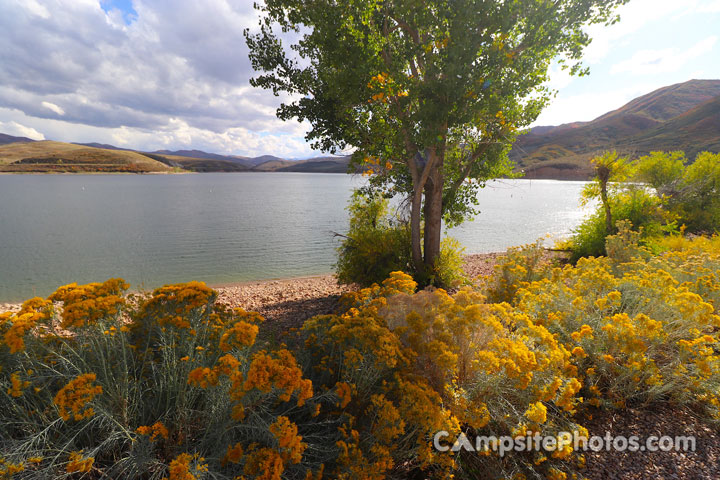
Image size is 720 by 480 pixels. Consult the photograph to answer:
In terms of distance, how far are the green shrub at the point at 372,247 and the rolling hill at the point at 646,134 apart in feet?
165

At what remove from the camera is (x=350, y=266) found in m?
8.70

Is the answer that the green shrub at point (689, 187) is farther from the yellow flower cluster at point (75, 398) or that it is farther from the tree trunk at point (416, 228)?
the yellow flower cluster at point (75, 398)

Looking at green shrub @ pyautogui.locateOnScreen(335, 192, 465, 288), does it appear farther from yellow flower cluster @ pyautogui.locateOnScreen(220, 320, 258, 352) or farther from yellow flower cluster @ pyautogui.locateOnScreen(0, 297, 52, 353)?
yellow flower cluster @ pyautogui.locateOnScreen(0, 297, 52, 353)

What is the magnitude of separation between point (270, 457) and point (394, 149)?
21.8 ft

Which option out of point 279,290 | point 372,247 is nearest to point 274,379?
point 372,247

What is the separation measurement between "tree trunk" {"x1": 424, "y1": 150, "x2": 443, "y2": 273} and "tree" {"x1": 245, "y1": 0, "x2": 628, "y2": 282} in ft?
1.72

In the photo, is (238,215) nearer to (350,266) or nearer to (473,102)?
(350,266)

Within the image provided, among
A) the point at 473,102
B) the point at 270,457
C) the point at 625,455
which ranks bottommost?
the point at 625,455

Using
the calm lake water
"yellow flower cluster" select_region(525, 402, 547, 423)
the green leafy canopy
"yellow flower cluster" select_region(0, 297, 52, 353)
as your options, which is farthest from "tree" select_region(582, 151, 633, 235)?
"yellow flower cluster" select_region(0, 297, 52, 353)

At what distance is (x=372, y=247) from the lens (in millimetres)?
8578

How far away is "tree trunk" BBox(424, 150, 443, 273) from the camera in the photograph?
28.3 feet

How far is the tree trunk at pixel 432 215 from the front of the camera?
8641 millimetres

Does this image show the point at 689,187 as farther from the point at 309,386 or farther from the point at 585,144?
the point at 585,144

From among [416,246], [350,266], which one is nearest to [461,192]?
[416,246]
